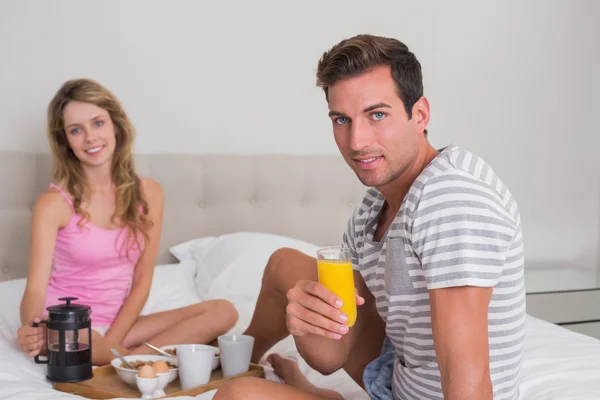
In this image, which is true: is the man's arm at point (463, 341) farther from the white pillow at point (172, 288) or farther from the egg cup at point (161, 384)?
the white pillow at point (172, 288)

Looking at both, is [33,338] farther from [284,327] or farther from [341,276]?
[341,276]

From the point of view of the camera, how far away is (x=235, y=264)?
255cm

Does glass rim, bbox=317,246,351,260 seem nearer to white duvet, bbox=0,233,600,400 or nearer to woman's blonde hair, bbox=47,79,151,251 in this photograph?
white duvet, bbox=0,233,600,400

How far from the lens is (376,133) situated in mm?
1332

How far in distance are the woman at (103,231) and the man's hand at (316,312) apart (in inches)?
29.4

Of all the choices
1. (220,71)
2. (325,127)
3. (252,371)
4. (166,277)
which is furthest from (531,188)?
(252,371)

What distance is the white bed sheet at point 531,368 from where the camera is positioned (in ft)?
5.17

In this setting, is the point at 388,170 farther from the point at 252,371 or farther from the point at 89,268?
the point at 89,268

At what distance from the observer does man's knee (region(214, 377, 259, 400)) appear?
4.12 ft

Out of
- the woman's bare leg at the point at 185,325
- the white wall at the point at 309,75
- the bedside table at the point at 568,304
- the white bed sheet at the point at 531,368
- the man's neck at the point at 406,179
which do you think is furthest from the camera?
the bedside table at the point at 568,304

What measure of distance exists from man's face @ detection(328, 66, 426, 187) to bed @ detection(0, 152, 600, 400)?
61 cm

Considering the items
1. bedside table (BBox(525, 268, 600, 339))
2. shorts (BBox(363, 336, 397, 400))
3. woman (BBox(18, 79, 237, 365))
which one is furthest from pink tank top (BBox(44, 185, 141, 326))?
bedside table (BBox(525, 268, 600, 339))

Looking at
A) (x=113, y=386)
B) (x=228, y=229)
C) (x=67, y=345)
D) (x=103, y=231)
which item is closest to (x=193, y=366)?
(x=113, y=386)

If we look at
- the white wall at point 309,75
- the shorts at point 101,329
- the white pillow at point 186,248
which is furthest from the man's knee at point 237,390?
the white wall at point 309,75
